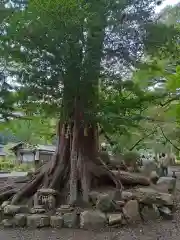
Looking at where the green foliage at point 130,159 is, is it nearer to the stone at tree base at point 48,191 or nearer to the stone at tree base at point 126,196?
the stone at tree base at point 126,196

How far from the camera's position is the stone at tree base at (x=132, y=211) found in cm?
712

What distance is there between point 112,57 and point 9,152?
22.3 meters

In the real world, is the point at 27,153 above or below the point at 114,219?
above

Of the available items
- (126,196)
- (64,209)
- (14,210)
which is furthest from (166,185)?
(14,210)

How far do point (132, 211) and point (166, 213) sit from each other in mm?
924

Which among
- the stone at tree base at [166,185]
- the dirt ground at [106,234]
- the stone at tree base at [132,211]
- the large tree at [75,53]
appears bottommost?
the dirt ground at [106,234]

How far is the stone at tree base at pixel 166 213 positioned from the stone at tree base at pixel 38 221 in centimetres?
274

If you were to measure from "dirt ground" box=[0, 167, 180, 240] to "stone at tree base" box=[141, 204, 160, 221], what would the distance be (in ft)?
1.38

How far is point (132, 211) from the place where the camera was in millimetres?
7227

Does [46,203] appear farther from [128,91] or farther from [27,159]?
[27,159]

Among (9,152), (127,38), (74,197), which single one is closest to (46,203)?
(74,197)

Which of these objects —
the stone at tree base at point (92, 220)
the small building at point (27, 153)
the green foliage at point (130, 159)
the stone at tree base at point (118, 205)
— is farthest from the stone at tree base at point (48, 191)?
the small building at point (27, 153)

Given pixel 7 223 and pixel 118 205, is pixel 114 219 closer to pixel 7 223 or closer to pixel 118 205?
pixel 118 205

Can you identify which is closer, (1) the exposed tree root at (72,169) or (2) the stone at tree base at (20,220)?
(2) the stone at tree base at (20,220)
